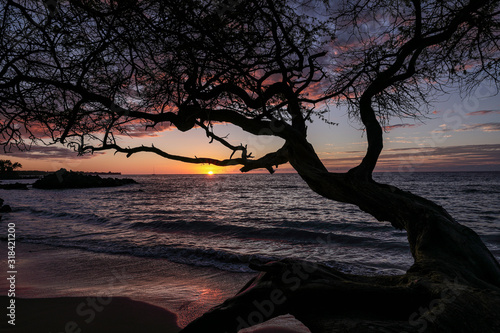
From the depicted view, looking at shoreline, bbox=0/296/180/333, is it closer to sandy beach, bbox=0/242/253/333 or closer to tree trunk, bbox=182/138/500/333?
sandy beach, bbox=0/242/253/333

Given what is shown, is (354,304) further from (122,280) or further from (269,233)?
(269,233)

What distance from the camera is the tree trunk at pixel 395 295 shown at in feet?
5.94

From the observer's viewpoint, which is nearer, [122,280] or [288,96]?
[288,96]

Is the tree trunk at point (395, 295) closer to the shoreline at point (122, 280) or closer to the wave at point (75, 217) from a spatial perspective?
the shoreline at point (122, 280)

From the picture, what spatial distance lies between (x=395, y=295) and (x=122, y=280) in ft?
22.3

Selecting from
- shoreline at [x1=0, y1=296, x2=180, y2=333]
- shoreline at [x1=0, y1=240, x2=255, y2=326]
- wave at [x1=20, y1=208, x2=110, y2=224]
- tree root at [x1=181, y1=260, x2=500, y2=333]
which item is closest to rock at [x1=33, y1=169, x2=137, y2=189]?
wave at [x1=20, y1=208, x2=110, y2=224]

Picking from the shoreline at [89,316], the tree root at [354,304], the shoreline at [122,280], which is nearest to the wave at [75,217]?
the shoreline at [122,280]

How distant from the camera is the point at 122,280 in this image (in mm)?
7066

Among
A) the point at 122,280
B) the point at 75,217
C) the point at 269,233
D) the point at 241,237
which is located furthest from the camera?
the point at 75,217

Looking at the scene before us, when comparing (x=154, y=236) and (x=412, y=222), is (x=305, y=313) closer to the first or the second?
(x=412, y=222)

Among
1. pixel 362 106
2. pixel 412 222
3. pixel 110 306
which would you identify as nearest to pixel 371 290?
pixel 412 222

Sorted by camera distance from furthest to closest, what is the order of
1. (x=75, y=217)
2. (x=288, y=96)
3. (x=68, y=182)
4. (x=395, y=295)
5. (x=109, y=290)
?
1. (x=68, y=182)
2. (x=75, y=217)
3. (x=109, y=290)
4. (x=288, y=96)
5. (x=395, y=295)

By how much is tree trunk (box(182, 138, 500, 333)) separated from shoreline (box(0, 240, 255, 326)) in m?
3.11

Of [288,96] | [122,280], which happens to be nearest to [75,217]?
[122,280]
